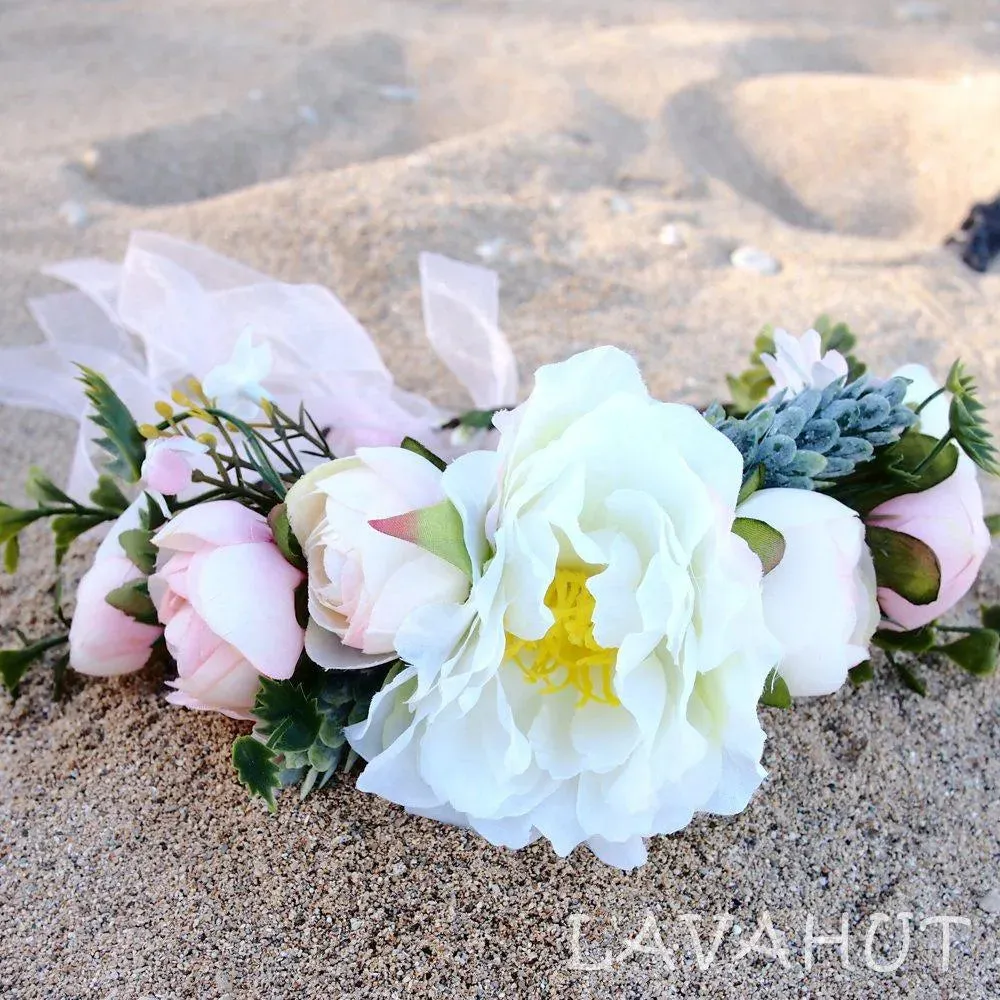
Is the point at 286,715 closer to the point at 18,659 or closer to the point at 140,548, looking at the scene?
the point at 140,548

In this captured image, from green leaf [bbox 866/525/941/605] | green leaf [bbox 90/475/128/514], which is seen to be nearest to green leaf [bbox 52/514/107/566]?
green leaf [bbox 90/475/128/514]

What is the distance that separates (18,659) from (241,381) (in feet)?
1.02

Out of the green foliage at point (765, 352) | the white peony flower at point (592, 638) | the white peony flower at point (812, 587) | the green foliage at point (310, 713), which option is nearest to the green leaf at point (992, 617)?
the green foliage at point (765, 352)

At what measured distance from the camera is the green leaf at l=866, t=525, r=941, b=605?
31.2 inches

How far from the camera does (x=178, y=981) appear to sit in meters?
0.74

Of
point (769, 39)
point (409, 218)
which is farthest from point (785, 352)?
point (769, 39)

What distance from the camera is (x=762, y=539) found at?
2.17 feet

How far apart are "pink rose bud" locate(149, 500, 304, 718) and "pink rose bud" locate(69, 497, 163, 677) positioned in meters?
0.09

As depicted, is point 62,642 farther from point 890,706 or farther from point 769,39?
point 769,39

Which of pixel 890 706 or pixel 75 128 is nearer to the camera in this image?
pixel 890 706

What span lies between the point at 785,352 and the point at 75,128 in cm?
178

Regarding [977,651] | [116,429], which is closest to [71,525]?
[116,429]

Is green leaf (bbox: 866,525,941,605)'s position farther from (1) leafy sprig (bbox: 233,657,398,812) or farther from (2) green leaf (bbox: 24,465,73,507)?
(2) green leaf (bbox: 24,465,73,507)

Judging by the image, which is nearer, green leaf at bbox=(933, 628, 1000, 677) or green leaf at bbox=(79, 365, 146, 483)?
green leaf at bbox=(79, 365, 146, 483)
